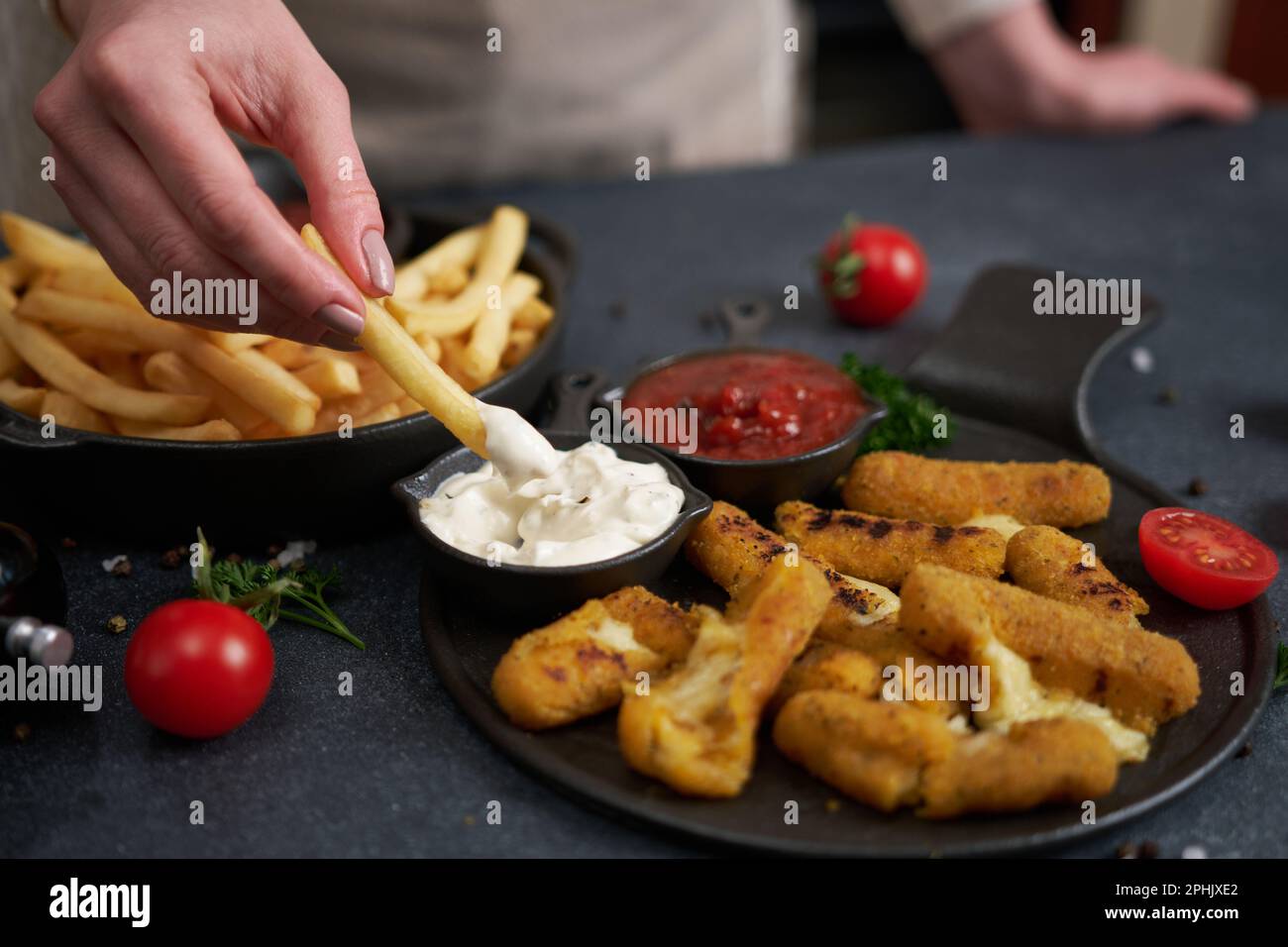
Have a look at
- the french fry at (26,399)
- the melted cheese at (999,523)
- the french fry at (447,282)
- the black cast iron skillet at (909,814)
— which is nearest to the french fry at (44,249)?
Result: the french fry at (26,399)

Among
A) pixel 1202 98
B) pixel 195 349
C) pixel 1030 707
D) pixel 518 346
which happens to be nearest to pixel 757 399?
pixel 518 346

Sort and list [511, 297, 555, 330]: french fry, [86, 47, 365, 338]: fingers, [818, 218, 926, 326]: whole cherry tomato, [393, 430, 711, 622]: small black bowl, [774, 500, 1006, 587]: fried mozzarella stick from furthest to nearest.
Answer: [818, 218, 926, 326]: whole cherry tomato < [511, 297, 555, 330]: french fry < [774, 500, 1006, 587]: fried mozzarella stick < [393, 430, 711, 622]: small black bowl < [86, 47, 365, 338]: fingers

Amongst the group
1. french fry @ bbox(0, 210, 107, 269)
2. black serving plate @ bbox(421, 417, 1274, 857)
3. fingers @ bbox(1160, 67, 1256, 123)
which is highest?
fingers @ bbox(1160, 67, 1256, 123)

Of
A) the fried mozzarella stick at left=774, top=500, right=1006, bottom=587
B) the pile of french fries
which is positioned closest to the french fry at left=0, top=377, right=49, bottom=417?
the pile of french fries

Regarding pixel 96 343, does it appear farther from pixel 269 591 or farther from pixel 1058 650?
pixel 1058 650

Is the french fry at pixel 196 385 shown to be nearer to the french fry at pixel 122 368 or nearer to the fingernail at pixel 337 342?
the french fry at pixel 122 368

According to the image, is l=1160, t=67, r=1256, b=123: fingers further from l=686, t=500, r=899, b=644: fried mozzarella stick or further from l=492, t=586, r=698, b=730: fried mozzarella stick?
l=492, t=586, r=698, b=730: fried mozzarella stick
